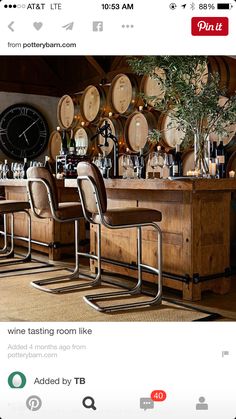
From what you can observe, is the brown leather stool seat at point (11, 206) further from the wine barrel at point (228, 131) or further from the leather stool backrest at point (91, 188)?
the wine barrel at point (228, 131)

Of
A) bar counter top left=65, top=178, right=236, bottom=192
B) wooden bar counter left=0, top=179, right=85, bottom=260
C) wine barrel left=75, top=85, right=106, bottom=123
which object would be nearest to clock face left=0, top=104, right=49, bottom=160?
wine barrel left=75, top=85, right=106, bottom=123

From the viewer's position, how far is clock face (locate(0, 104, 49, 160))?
535cm

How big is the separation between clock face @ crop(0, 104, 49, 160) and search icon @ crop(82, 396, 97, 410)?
16.3 ft

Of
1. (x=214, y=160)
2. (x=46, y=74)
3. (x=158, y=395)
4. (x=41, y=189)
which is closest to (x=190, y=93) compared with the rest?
(x=214, y=160)

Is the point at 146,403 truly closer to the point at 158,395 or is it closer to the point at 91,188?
the point at 158,395

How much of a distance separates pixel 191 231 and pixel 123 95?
2066mm

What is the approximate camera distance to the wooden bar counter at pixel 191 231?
7.10 feet

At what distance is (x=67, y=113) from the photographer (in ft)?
15.6

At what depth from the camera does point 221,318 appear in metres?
1.84

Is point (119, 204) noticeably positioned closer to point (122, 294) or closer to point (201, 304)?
point (122, 294)

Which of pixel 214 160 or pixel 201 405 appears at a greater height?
pixel 214 160

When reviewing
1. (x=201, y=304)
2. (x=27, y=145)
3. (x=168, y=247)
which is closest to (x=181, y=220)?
(x=168, y=247)
